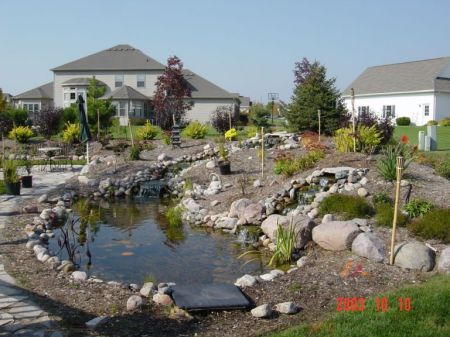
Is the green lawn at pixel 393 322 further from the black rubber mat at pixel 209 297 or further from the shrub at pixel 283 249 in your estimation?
the shrub at pixel 283 249

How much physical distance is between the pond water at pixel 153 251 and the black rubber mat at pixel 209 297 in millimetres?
1033

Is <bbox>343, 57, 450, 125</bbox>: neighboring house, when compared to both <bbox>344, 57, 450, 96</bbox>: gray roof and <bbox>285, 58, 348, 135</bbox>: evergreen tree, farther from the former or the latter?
<bbox>285, 58, 348, 135</bbox>: evergreen tree

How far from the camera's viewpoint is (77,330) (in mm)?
4473

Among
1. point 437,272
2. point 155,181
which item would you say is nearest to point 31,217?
point 155,181

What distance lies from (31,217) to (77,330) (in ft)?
19.4

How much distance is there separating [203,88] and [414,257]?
4170 centimetres

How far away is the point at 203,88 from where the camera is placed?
154 feet

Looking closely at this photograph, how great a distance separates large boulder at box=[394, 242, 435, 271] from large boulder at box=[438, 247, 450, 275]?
130 millimetres

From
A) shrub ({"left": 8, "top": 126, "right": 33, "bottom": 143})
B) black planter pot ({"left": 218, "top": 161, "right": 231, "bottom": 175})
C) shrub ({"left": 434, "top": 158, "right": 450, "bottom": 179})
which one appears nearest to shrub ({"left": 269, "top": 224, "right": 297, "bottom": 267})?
shrub ({"left": 434, "top": 158, "right": 450, "bottom": 179})

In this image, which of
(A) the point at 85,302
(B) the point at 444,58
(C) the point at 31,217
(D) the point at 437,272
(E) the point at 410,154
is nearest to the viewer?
(A) the point at 85,302

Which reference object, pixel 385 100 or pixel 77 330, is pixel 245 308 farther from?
pixel 385 100

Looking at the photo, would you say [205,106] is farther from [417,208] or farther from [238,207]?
[417,208]

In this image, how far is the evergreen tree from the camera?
68.1 feet

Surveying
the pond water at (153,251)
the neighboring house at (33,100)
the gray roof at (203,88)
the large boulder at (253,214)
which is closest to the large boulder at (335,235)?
the pond water at (153,251)
